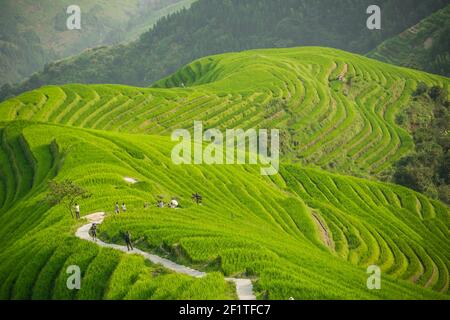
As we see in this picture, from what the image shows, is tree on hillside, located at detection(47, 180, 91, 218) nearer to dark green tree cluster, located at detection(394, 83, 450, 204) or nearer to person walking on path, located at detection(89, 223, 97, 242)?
person walking on path, located at detection(89, 223, 97, 242)

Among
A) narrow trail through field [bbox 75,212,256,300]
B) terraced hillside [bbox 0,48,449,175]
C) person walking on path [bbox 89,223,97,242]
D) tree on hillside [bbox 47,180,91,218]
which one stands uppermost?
terraced hillside [bbox 0,48,449,175]

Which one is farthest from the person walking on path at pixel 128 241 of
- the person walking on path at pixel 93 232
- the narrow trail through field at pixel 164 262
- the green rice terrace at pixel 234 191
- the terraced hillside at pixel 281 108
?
the terraced hillside at pixel 281 108

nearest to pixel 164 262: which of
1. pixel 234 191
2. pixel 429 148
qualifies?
pixel 234 191

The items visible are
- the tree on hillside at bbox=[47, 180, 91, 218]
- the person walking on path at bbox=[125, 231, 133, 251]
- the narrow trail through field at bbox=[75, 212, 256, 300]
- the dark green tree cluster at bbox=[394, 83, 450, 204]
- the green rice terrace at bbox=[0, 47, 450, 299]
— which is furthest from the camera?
the dark green tree cluster at bbox=[394, 83, 450, 204]

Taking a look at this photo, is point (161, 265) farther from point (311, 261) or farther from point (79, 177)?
point (79, 177)

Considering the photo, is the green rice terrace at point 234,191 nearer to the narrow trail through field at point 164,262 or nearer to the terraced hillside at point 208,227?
the terraced hillside at point 208,227

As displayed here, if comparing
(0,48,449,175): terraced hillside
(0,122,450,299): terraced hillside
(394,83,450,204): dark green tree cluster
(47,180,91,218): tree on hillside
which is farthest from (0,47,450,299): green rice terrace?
(394,83,450,204): dark green tree cluster
